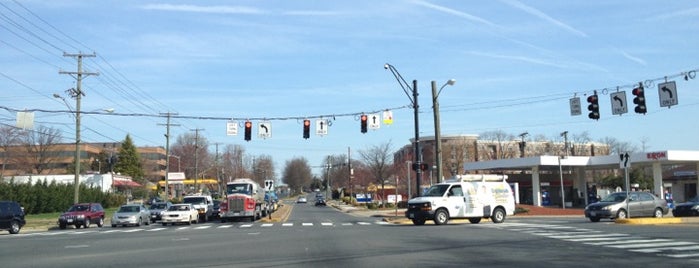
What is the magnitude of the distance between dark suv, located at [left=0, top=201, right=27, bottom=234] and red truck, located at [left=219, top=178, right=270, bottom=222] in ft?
39.5

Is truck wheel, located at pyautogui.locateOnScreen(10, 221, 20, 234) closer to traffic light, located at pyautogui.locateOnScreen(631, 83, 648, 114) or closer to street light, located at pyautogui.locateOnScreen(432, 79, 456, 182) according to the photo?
street light, located at pyautogui.locateOnScreen(432, 79, 456, 182)

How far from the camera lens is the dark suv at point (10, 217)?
32969 millimetres

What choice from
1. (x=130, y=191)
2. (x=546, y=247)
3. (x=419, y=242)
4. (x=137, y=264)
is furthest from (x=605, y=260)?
(x=130, y=191)

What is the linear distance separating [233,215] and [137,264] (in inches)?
1066

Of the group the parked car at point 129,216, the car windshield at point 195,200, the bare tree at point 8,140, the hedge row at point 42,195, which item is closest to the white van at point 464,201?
the parked car at point 129,216

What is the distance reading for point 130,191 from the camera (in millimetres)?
92812

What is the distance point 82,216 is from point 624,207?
31.0 meters

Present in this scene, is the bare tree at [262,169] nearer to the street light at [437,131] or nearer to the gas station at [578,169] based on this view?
the gas station at [578,169]

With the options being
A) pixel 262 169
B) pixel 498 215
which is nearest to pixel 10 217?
pixel 498 215

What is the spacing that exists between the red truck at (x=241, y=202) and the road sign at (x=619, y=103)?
23329 millimetres

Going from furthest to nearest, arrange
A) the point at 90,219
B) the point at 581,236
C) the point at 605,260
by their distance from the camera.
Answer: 1. the point at 90,219
2. the point at 581,236
3. the point at 605,260

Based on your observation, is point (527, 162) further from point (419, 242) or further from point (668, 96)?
point (419, 242)

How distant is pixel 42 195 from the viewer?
60.2 metres

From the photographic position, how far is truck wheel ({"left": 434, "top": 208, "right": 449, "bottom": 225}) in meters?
29.5
